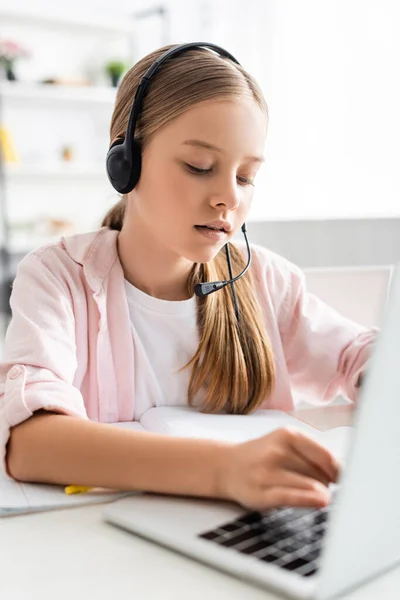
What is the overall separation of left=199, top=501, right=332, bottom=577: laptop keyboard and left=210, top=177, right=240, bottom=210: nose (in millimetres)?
453

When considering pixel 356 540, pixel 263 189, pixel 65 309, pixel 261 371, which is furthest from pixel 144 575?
pixel 263 189

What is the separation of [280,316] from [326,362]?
11 centimetres

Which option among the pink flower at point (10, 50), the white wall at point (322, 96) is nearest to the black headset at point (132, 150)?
the white wall at point (322, 96)

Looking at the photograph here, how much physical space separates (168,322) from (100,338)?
0.40 feet

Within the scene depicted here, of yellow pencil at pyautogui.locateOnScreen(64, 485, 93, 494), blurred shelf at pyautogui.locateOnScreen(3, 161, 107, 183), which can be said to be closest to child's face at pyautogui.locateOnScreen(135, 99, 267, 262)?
yellow pencil at pyautogui.locateOnScreen(64, 485, 93, 494)

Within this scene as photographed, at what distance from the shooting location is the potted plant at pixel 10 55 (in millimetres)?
3953

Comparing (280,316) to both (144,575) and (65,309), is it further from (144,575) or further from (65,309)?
(144,575)

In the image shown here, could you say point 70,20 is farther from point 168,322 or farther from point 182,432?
point 182,432

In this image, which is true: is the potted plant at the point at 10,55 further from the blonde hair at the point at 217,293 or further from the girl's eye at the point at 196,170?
the girl's eye at the point at 196,170

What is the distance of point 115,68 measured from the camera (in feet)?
14.0

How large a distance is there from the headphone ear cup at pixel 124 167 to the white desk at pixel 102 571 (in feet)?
1.68

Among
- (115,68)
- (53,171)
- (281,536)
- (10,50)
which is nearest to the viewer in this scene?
(281,536)

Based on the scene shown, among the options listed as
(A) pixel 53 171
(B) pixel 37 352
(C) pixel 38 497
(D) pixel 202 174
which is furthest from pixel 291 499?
(A) pixel 53 171

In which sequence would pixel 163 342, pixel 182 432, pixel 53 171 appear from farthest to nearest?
1. pixel 53 171
2. pixel 163 342
3. pixel 182 432
